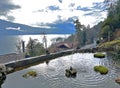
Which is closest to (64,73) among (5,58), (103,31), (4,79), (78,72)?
(78,72)

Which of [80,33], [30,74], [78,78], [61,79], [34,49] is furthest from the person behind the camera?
[80,33]

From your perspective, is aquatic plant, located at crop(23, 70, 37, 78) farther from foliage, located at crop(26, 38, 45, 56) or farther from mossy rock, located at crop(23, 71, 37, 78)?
foliage, located at crop(26, 38, 45, 56)

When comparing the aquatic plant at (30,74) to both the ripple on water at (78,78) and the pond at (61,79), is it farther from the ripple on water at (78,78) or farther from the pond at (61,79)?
the ripple on water at (78,78)

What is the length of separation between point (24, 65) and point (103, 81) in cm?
2252

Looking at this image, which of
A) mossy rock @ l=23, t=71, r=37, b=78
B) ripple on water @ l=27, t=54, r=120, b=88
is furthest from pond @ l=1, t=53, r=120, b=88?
mossy rock @ l=23, t=71, r=37, b=78

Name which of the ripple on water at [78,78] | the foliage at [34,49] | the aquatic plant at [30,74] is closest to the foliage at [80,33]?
the foliage at [34,49]

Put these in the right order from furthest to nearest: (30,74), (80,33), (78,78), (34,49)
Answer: (80,33)
(34,49)
(30,74)
(78,78)

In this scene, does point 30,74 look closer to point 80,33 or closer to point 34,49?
point 34,49

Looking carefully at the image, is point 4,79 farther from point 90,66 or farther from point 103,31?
point 103,31

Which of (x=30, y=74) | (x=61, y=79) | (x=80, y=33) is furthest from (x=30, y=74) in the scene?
(x=80, y=33)

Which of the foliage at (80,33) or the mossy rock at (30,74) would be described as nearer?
the mossy rock at (30,74)

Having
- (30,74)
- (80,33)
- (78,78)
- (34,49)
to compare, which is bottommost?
(34,49)

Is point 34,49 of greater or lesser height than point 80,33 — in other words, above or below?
below

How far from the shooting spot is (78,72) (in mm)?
47500
